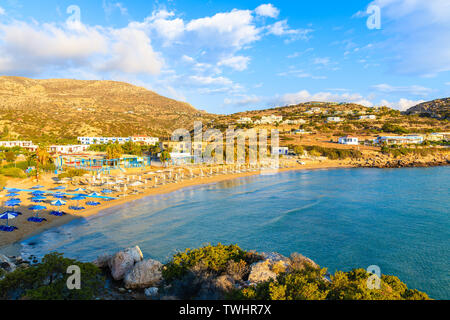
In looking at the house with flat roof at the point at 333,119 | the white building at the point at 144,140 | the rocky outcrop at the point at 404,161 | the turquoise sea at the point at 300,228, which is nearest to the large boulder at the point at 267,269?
the turquoise sea at the point at 300,228

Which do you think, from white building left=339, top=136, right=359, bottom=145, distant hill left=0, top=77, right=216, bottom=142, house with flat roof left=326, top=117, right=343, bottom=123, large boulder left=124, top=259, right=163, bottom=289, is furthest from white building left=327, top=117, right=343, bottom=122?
large boulder left=124, top=259, right=163, bottom=289

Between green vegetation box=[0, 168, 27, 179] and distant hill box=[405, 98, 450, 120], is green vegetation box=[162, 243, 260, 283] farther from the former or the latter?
distant hill box=[405, 98, 450, 120]

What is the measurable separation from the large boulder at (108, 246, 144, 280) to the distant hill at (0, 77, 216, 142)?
76.1 m

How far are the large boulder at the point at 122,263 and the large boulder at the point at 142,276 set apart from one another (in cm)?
50

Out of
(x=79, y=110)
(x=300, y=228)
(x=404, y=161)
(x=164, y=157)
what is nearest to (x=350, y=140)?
(x=404, y=161)

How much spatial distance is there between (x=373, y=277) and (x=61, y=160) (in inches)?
1886

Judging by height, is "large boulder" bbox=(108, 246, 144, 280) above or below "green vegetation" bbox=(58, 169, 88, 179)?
below

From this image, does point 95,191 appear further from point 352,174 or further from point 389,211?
point 352,174

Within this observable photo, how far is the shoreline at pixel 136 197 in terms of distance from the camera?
51.5ft

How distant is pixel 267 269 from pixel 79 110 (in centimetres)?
11394

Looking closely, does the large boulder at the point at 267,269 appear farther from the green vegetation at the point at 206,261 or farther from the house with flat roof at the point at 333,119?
the house with flat roof at the point at 333,119

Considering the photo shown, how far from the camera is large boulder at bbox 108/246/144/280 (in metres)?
11.3

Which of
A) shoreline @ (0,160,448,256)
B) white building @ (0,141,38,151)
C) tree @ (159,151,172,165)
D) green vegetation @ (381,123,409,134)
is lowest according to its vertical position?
shoreline @ (0,160,448,256)

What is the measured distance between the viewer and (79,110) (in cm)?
10375
